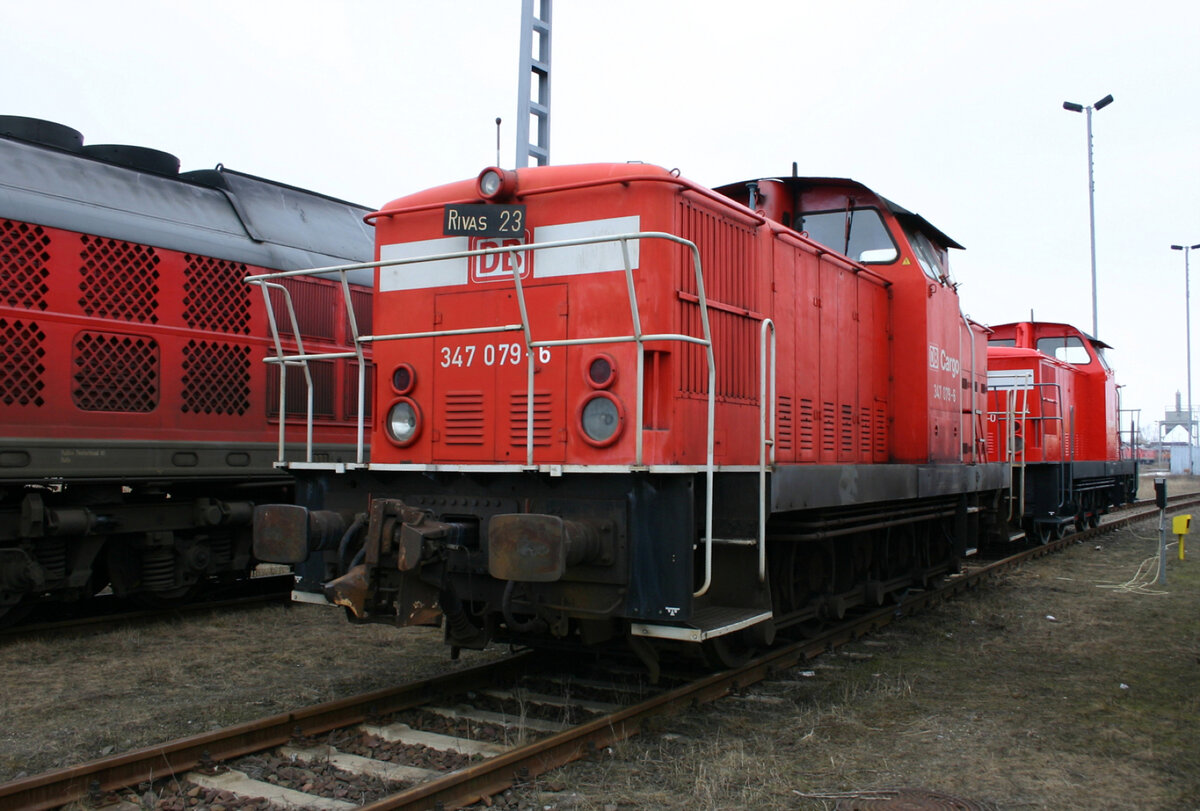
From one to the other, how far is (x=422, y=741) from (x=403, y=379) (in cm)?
210

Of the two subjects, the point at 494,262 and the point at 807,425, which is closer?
the point at 494,262

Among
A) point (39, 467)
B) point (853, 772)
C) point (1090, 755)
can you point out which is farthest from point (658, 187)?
point (39, 467)

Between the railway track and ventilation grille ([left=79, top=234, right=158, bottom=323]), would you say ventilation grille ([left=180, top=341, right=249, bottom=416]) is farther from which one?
the railway track

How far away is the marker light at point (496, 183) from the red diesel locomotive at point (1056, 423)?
8568 mm

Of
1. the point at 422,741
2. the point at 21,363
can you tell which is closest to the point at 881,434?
the point at 422,741

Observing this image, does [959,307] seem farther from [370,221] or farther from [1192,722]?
[370,221]

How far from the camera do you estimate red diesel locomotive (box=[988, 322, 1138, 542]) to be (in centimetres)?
1391

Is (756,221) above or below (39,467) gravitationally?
above

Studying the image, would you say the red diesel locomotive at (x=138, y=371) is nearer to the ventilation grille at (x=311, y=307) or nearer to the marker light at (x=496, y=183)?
the ventilation grille at (x=311, y=307)

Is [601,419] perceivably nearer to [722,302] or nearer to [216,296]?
[722,302]

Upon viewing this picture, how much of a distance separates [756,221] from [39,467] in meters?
5.01

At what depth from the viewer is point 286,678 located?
5980mm

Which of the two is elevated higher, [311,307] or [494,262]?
[311,307]

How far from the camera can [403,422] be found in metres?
5.75
